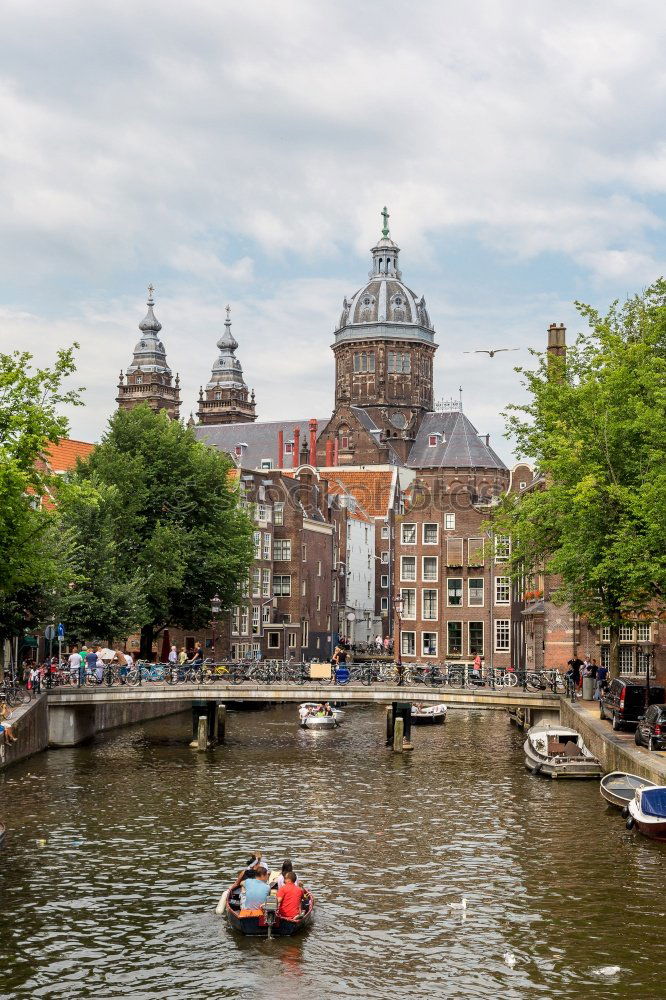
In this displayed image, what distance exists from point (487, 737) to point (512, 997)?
4270 centimetres

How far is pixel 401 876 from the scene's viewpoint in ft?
103

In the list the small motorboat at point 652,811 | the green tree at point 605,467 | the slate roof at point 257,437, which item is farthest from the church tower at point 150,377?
the small motorboat at point 652,811

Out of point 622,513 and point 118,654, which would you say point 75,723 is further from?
point 622,513

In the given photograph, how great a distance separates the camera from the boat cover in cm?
3372

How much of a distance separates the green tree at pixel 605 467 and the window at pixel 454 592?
33394mm

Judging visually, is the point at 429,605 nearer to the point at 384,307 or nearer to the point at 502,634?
the point at 502,634

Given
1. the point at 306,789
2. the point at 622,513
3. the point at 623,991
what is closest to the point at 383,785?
→ the point at 306,789

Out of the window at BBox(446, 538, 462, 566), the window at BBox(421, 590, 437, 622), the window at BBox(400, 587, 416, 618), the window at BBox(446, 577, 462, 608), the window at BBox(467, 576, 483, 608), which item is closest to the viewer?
the window at BBox(467, 576, 483, 608)

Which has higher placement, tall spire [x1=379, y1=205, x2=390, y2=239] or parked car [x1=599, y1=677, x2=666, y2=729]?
tall spire [x1=379, y1=205, x2=390, y2=239]

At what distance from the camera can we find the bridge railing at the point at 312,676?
60406 millimetres

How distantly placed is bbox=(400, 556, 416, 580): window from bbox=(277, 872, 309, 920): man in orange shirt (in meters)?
68.8

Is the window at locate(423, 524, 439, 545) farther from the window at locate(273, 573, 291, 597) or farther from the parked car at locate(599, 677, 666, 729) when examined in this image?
the parked car at locate(599, 677, 666, 729)

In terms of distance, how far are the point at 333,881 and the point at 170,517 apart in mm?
44431

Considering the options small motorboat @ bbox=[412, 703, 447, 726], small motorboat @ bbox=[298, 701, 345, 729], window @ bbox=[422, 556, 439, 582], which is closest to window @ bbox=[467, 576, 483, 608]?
window @ bbox=[422, 556, 439, 582]
